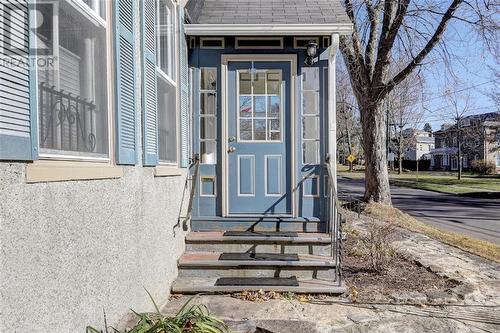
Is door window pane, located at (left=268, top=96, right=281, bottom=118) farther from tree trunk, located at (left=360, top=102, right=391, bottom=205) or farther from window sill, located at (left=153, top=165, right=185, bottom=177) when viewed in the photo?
tree trunk, located at (left=360, top=102, right=391, bottom=205)

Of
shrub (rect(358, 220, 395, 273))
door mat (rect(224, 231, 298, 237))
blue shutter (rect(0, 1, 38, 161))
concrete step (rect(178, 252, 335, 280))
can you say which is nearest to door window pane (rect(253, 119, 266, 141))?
door mat (rect(224, 231, 298, 237))

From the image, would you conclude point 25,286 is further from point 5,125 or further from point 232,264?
point 232,264

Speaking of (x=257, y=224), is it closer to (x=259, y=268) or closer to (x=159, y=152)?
(x=259, y=268)

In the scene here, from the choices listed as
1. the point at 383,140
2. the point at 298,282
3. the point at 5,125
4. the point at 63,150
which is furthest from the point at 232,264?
the point at 383,140

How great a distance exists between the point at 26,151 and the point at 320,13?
4.72 meters

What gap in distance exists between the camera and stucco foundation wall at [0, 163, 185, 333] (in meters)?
1.73

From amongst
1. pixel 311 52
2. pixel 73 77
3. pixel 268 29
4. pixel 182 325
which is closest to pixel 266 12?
pixel 268 29

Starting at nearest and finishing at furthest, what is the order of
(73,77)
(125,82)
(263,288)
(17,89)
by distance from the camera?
(17,89)
(73,77)
(125,82)
(263,288)

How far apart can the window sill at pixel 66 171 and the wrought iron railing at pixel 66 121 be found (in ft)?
0.38

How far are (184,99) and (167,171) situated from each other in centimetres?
132

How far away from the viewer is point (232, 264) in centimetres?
465

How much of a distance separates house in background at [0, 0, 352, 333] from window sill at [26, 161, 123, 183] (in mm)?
11

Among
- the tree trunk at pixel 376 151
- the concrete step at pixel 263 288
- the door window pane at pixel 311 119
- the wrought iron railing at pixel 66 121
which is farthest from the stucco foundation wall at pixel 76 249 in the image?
the tree trunk at pixel 376 151

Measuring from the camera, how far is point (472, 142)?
4600cm
